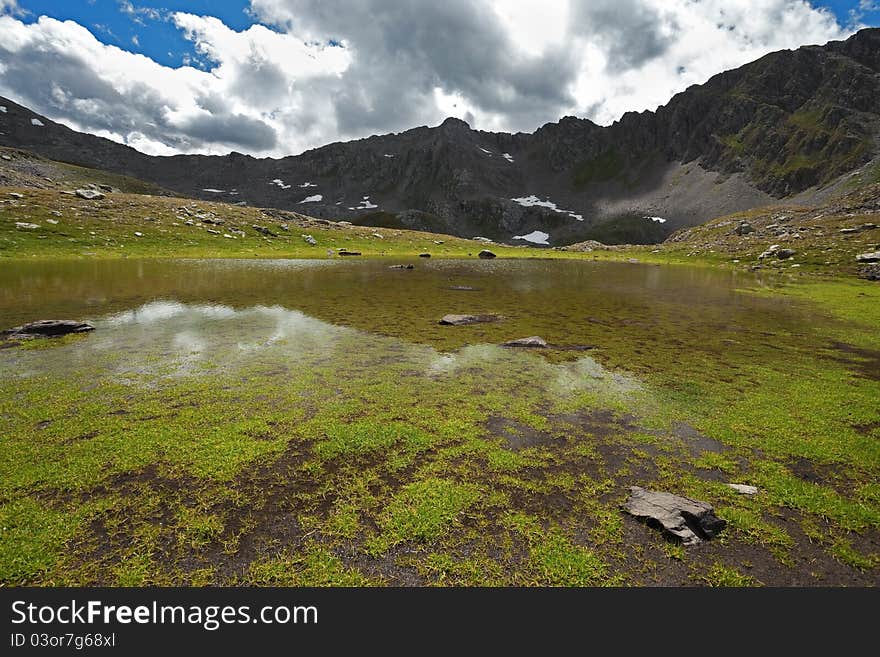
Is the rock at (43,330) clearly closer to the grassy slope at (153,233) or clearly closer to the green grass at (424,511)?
the green grass at (424,511)

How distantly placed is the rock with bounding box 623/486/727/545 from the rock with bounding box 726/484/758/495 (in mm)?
1457

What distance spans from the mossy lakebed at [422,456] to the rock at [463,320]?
2.88 m

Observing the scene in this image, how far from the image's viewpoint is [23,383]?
14.3 m

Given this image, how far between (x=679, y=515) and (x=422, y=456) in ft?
20.3

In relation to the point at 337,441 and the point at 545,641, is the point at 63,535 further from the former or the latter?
the point at 545,641

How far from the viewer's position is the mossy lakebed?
7.28 m

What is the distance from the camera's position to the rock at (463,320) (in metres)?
26.8

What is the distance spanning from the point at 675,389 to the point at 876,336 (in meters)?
20.1

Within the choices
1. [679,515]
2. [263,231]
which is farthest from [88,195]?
[679,515]

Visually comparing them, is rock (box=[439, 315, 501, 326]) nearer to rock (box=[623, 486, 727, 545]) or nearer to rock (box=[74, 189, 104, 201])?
rock (box=[623, 486, 727, 545])

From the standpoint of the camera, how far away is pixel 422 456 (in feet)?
35.2

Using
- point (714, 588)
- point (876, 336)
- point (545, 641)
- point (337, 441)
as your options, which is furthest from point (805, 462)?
point (876, 336)

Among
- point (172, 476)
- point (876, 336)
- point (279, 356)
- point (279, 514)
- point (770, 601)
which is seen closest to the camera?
point (770, 601)

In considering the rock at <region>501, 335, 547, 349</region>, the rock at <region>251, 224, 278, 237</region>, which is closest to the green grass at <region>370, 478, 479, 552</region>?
the rock at <region>501, 335, 547, 349</region>
